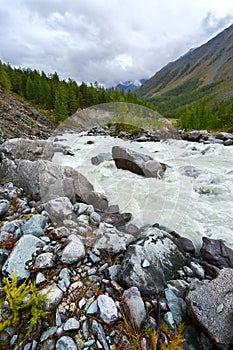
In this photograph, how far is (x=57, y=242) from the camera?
3043 millimetres

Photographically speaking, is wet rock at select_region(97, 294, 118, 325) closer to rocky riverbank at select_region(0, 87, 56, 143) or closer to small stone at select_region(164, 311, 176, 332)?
small stone at select_region(164, 311, 176, 332)

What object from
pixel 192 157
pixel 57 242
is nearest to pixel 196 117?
pixel 192 157

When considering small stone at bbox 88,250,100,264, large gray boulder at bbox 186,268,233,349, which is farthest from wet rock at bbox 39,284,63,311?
large gray boulder at bbox 186,268,233,349

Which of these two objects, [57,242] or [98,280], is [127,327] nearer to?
[98,280]

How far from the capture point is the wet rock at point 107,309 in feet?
6.86

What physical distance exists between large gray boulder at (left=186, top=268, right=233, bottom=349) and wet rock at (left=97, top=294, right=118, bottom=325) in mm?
887

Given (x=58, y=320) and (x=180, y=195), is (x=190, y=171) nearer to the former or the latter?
(x=180, y=195)

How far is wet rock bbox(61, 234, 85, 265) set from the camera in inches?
108

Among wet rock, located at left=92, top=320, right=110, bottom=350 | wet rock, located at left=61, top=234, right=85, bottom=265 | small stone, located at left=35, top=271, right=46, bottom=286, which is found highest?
wet rock, located at left=61, top=234, right=85, bottom=265

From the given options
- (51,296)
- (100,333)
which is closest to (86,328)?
(100,333)

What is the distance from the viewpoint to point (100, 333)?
Answer: 2.00 meters

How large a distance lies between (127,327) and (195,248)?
2.40 m

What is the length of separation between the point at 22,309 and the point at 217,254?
3238 mm

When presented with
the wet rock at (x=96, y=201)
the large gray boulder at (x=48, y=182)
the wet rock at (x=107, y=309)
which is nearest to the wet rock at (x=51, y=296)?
the wet rock at (x=107, y=309)
